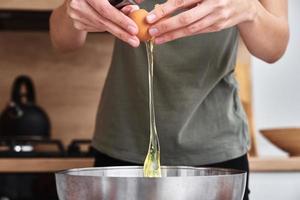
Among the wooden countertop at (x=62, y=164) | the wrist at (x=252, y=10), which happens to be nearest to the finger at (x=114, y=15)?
the wrist at (x=252, y=10)

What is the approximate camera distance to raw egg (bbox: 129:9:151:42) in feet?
2.94

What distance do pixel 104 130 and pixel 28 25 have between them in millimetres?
1129

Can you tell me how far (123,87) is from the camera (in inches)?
52.4

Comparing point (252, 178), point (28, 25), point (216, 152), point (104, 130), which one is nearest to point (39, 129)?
point (28, 25)

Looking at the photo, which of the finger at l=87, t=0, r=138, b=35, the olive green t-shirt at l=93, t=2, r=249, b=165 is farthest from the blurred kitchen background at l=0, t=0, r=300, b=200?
the finger at l=87, t=0, r=138, b=35

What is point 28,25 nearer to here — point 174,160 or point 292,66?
point 292,66

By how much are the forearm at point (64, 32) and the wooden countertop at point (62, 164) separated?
2.09 ft

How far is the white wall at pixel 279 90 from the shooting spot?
107 inches

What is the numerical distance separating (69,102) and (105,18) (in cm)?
150

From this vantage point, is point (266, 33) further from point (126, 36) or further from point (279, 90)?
point (279, 90)

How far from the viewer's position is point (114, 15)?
0.93 metres

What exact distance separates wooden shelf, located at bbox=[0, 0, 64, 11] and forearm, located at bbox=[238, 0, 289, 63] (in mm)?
1038

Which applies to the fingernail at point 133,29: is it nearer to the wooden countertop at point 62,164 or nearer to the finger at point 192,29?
the finger at point 192,29

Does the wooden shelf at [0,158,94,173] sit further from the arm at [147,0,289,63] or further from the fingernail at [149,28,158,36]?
the fingernail at [149,28,158,36]
